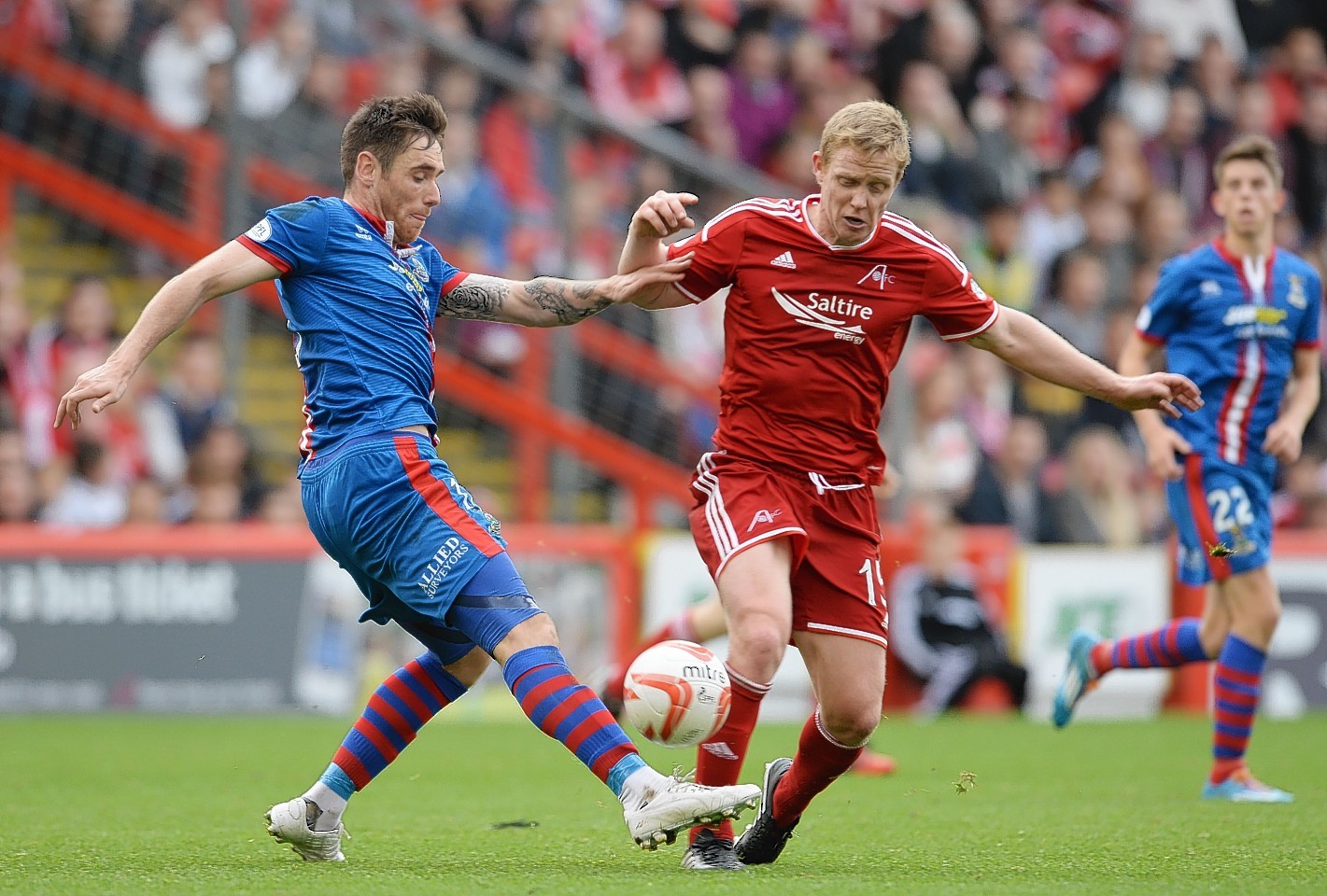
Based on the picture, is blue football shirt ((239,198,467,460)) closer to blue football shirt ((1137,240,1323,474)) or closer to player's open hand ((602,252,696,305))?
player's open hand ((602,252,696,305))

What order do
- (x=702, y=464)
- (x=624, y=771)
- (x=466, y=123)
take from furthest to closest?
(x=466, y=123), (x=702, y=464), (x=624, y=771)

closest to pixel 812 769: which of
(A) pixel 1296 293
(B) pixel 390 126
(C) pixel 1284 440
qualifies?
(B) pixel 390 126

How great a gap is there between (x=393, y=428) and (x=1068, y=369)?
212cm

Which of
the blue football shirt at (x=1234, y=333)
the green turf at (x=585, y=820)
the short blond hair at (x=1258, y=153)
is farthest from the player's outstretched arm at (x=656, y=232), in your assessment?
the short blond hair at (x=1258, y=153)

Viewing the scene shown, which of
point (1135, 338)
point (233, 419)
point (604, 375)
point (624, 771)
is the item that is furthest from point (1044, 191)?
point (624, 771)

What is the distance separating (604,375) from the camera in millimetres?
13594

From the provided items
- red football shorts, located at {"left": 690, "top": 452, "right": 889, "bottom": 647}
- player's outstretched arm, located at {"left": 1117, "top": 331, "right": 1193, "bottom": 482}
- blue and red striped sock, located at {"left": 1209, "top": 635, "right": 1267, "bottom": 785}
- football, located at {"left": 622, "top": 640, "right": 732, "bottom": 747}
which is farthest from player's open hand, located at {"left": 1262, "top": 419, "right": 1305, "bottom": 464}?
football, located at {"left": 622, "top": 640, "right": 732, "bottom": 747}

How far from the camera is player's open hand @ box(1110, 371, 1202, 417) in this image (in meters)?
5.68

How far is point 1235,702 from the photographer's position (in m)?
7.57

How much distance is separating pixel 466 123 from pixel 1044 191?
18.7 ft

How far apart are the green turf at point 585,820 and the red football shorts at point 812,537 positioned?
2.48 ft

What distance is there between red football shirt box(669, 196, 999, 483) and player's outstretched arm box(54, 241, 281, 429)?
1.34m

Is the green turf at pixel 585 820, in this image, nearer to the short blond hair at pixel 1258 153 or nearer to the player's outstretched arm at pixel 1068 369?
the player's outstretched arm at pixel 1068 369

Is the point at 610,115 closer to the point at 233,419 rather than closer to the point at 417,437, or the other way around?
the point at 233,419
